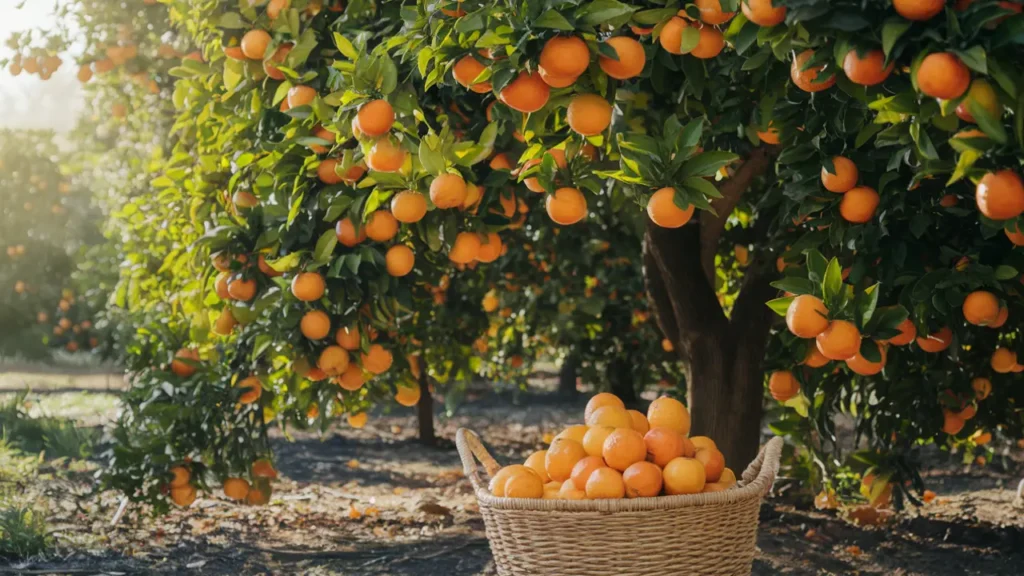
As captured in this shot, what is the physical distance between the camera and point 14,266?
41.4 feet

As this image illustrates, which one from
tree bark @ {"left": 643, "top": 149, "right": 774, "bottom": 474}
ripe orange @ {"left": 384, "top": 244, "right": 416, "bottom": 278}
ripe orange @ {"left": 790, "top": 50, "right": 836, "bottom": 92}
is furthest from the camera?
tree bark @ {"left": 643, "top": 149, "right": 774, "bottom": 474}

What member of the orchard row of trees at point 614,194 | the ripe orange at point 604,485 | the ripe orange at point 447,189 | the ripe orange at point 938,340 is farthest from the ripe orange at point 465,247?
the ripe orange at point 938,340

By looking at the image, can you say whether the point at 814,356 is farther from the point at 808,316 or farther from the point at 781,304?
the point at 808,316

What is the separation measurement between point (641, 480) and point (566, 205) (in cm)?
A: 78

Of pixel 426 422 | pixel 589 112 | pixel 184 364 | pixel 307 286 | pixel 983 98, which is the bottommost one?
pixel 426 422

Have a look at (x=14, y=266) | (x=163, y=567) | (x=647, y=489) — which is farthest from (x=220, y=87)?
(x=14, y=266)

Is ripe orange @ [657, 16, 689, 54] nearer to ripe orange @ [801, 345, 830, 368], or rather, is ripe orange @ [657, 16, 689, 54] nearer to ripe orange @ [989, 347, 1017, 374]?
ripe orange @ [801, 345, 830, 368]

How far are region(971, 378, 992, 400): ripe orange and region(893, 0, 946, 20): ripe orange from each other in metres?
2.64

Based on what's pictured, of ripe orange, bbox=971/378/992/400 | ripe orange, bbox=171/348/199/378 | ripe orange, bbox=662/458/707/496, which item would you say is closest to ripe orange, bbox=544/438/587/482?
ripe orange, bbox=662/458/707/496

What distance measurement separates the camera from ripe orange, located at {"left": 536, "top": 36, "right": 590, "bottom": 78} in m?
1.97

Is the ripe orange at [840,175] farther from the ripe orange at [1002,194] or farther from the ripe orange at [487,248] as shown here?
the ripe orange at [487,248]

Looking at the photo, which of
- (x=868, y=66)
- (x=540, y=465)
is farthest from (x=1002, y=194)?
(x=540, y=465)

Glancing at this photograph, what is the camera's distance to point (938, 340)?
274cm

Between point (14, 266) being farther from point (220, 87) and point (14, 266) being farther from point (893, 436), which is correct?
point (893, 436)
